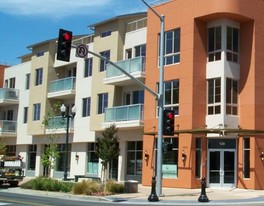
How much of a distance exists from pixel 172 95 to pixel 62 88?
51.4 ft

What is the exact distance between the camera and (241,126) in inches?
1252

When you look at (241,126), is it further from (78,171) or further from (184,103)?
(78,171)

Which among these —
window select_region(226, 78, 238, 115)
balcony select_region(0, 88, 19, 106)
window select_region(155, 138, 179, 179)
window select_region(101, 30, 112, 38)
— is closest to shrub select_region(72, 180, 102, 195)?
window select_region(155, 138, 179, 179)

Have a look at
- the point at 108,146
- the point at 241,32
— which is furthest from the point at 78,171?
the point at 241,32

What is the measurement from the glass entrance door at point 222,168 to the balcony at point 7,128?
2809 centimetres

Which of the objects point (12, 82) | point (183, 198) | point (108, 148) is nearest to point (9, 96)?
point (12, 82)

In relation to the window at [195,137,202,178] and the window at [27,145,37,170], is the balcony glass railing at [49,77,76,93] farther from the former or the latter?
the window at [195,137,202,178]

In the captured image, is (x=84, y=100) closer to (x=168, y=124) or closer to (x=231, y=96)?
(x=231, y=96)

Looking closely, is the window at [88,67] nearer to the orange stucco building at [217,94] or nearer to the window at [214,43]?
the orange stucco building at [217,94]

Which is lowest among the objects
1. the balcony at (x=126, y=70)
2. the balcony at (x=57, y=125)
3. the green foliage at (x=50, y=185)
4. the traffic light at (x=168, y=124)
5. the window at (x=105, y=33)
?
the green foliage at (x=50, y=185)

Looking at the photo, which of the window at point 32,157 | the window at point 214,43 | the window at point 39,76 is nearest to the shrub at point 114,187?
the window at point 214,43

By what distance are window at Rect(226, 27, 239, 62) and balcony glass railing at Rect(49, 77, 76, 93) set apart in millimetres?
17100

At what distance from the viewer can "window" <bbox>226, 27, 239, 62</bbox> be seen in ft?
106

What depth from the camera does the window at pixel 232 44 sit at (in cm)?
3225
